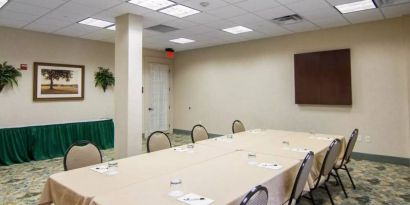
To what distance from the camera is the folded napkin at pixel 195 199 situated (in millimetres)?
1715

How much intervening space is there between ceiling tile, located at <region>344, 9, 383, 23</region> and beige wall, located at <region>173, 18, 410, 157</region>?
24 cm

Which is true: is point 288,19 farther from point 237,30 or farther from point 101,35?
point 101,35

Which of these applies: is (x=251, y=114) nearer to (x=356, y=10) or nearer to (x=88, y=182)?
(x=356, y=10)

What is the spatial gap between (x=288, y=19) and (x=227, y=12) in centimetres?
133

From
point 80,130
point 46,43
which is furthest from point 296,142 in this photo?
point 46,43

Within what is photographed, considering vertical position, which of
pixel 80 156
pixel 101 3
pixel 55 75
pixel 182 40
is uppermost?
pixel 182 40

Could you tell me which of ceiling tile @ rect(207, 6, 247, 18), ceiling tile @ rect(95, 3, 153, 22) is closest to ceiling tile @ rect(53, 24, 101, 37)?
ceiling tile @ rect(95, 3, 153, 22)

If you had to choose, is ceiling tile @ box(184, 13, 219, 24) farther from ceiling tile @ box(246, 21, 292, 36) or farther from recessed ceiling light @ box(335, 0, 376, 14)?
recessed ceiling light @ box(335, 0, 376, 14)

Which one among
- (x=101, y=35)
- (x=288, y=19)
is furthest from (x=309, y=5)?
(x=101, y=35)

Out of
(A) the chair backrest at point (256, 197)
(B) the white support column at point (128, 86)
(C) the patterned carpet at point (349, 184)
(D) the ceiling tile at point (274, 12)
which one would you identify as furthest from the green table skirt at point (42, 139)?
(A) the chair backrest at point (256, 197)

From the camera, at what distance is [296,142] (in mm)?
3854

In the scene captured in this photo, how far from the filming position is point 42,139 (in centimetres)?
557

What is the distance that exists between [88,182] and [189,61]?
22.9ft

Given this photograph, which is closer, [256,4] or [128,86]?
[256,4]
